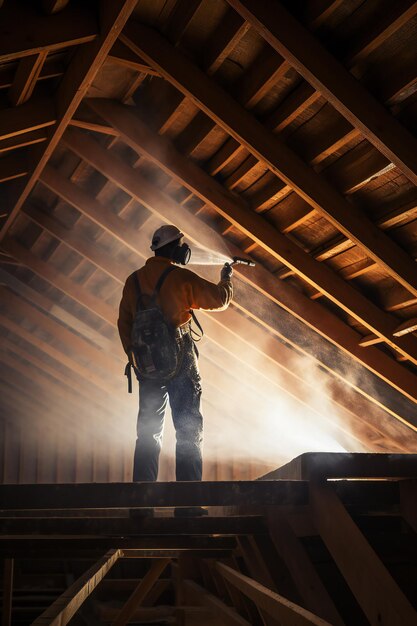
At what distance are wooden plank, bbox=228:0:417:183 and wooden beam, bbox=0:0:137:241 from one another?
2.43 ft

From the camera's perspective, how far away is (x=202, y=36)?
4660 mm

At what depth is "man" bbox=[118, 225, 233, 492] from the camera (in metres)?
4.51

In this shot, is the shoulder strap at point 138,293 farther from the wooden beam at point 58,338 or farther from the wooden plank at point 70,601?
the wooden beam at point 58,338

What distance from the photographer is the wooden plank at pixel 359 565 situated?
7.26 feet

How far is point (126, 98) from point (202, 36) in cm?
129

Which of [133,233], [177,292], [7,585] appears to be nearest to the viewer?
[177,292]

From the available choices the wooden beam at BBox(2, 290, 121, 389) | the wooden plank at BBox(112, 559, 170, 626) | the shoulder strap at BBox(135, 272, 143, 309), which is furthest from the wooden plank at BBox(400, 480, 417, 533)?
the wooden beam at BBox(2, 290, 121, 389)

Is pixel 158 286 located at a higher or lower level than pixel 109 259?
lower

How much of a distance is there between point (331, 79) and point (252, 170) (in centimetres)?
153

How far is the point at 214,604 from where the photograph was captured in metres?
5.69

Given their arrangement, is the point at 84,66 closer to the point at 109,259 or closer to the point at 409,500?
the point at 109,259

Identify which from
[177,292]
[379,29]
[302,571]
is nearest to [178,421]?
[177,292]

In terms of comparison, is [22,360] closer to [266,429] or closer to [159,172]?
[266,429]

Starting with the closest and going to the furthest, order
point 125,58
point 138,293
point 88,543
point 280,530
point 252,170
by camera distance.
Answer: point 280,530 < point 88,543 < point 138,293 < point 125,58 < point 252,170
